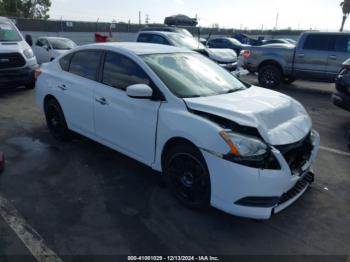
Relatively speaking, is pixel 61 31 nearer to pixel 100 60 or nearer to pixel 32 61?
A: pixel 32 61

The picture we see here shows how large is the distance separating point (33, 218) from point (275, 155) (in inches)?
98.3

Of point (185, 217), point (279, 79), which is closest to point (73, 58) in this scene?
point (185, 217)

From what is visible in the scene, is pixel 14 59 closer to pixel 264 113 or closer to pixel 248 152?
pixel 264 113

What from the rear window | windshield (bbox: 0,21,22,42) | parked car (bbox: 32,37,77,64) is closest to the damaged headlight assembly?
the rear window

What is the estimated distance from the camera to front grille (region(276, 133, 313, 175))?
3.14m

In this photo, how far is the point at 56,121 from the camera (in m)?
5.48

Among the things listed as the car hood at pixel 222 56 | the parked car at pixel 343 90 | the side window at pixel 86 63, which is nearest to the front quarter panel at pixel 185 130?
the side window at pixel 86 63

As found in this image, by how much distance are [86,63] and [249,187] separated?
10.1ft

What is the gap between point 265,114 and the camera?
131 inches

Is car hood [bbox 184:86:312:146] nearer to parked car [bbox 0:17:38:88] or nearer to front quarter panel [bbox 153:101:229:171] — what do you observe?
front quarter panel [bbox 153:101:229:171]

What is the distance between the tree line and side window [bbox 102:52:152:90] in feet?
123

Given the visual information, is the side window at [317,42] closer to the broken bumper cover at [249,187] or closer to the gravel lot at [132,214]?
the gravel lot at [132,214]

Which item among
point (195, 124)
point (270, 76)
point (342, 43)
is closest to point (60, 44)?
point (270, 76)

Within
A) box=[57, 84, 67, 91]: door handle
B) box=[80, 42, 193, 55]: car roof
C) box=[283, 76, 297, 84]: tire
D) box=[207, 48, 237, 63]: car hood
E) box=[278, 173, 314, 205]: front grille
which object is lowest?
box=[283, 76, 297, 84]: tire
